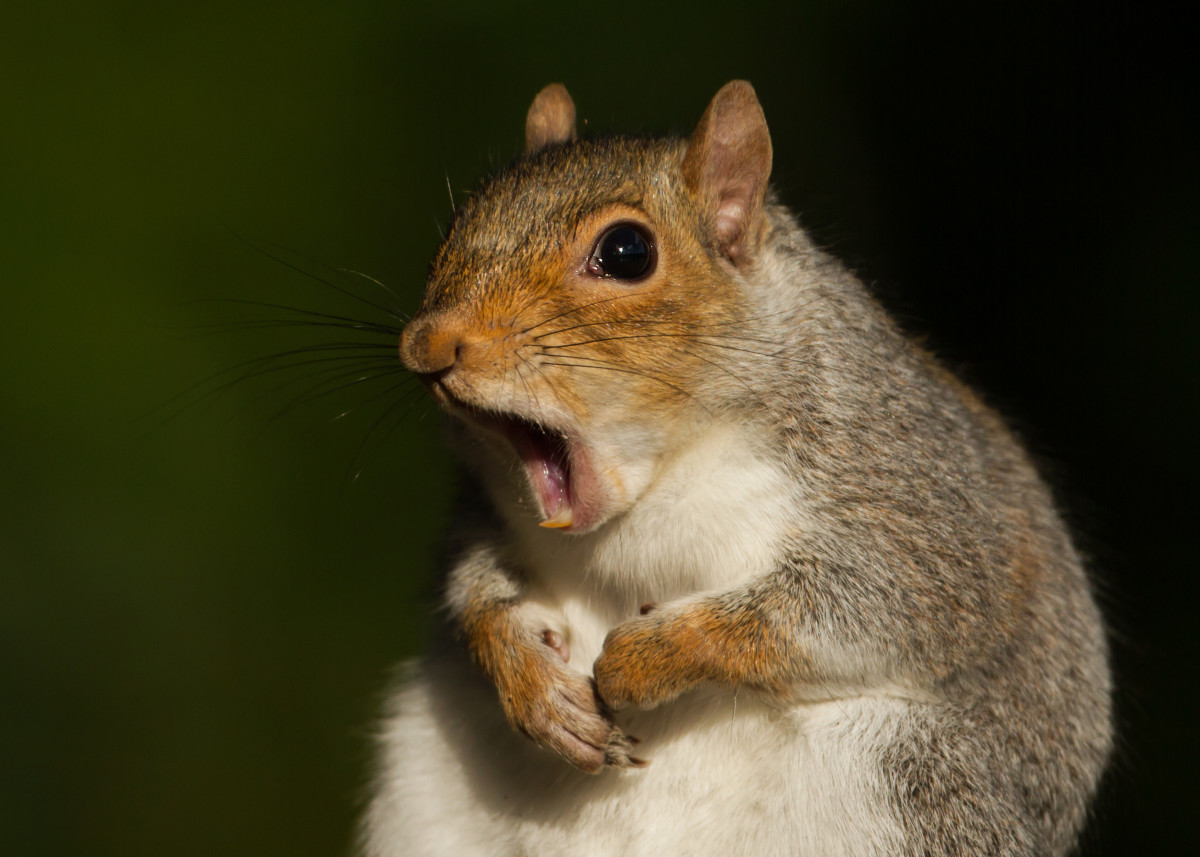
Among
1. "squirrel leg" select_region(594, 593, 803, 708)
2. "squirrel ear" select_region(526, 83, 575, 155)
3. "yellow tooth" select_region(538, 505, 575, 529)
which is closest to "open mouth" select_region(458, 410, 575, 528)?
"yellow tooth" select_region(538, 505, 575, 529)

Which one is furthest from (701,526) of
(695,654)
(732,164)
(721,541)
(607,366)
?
(732,164)

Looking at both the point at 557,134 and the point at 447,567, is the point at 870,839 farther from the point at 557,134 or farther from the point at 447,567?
the point at 557,134

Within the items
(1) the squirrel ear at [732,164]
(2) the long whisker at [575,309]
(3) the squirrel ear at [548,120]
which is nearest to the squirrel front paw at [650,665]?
(2) the long whisker at [575,309]

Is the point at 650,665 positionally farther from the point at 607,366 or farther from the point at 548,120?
the point at 548,120

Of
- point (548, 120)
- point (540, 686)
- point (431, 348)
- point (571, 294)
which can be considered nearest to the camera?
point (431, 348)

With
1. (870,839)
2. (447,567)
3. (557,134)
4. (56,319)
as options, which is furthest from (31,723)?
(870,839)

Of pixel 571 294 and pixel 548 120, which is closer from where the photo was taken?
pixel 571 294

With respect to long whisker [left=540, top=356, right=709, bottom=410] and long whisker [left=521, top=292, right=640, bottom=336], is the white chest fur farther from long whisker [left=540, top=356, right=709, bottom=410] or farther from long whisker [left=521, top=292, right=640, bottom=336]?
long whisker [left=521, top=292, right=640, bottom=336]

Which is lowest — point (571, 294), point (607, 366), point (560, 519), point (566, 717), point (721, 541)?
point (566, 717)
